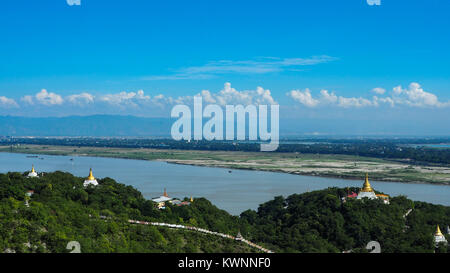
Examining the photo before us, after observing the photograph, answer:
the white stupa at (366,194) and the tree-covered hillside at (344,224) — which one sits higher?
the white stupa at (366,194)

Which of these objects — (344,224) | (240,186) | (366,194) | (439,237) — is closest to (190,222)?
(344,224)

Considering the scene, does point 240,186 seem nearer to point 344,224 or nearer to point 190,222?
point 344,224

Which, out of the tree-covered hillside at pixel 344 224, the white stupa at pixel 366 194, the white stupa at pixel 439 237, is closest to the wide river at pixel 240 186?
the tree-covered hillside at pixel 344 224

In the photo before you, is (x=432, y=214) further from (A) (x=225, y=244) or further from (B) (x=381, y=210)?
(A) (x=225, y=244)

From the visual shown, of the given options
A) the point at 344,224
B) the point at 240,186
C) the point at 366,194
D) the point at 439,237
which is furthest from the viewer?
the point at 240,186

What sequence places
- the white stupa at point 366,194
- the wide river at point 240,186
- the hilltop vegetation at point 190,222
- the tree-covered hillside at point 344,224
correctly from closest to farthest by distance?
the hilltop vegetation at point 190,222, the tree-covered hillside at point 344,224, the white stupa at point 366,194, the wide river at point 240,186

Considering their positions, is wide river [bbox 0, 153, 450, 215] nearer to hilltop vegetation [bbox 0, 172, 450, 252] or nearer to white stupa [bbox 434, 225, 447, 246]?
hilltop vegetation [bbox 0, 172, 450, 252]

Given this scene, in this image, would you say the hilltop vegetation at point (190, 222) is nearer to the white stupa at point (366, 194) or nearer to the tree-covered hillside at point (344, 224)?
the tree-covered hillside at point (344, 224)

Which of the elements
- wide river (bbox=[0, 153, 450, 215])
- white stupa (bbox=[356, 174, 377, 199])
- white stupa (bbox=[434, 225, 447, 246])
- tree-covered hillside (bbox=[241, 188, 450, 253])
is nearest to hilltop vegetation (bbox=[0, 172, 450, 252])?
tree-covered hillside (bbox=[241, 188, 450, 253])

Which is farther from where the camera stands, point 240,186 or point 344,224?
point 240,186
